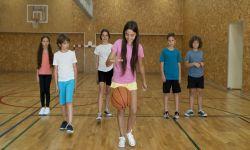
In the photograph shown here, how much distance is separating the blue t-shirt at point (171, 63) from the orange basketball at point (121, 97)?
1.90 metres

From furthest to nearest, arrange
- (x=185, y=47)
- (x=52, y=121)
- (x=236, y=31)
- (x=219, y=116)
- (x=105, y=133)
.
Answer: (x=185, y=47), (x=236, y=31), (x=219, y=116), (x=52, y=121), (x=105, y=133)

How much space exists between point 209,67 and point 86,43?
685 centimetres

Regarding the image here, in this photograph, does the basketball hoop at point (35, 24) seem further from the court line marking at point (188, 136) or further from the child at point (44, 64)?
the court line marking at point (188, 136)

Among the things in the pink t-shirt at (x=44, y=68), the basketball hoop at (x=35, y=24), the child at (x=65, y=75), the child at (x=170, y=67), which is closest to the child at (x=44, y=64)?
the pink t-shirt at (x=44, y=68)

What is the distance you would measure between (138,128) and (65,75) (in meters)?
1.33

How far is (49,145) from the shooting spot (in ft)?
14.1

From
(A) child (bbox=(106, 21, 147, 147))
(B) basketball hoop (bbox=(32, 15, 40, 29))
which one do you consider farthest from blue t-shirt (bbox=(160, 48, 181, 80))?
(B) basketball hoop (bbox=(32, 15, 40, 29))

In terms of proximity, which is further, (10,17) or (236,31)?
(10,17)

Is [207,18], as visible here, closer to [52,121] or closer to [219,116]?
[219,116]

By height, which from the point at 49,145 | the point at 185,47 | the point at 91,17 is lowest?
the point at 49,145

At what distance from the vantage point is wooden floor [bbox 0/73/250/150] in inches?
171

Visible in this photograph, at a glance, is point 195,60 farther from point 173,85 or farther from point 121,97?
point 121,97

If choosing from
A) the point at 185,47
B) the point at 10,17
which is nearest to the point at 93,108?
the point at 185,47

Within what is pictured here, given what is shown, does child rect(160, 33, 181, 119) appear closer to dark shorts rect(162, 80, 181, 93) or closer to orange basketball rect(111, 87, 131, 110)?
dark shorts rect(162, 80, 181, 93)
